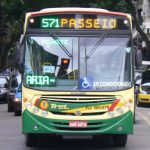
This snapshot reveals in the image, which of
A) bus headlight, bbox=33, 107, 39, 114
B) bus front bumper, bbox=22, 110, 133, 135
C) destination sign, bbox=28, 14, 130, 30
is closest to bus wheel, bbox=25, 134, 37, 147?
bus front bumper, bbox=22, 110, 133, 135

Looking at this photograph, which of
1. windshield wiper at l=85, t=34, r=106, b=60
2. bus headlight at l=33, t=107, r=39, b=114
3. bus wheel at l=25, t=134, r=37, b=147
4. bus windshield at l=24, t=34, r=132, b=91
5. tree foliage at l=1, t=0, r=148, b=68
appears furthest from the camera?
tree foliage at l=1, t=0, r=148, b=68

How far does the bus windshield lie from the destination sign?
245mm

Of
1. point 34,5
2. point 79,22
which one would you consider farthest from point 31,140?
point 34,5

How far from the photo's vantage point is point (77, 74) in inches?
Result: 459

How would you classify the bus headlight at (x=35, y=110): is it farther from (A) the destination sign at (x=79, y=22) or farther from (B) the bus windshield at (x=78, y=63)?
(A) the destination sign at (x=79, y=22)

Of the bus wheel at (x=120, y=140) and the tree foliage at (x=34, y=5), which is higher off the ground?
the tree foliage at (x=34, y=5)

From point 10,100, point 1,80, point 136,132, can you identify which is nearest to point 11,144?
point 136,132

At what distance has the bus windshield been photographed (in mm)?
11641

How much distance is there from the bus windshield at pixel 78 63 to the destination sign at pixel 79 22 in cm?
24

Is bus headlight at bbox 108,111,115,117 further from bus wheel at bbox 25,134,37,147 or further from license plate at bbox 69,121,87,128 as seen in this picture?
bus wheel at bbox 25,134,37,147

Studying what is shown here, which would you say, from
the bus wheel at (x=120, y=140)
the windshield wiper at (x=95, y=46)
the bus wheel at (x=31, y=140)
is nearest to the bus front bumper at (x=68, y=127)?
the bus wheel at (x=31, y=140)

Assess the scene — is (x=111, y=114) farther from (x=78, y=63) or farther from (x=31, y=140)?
(x=31, y=140)

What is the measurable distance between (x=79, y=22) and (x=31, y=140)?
2860 mm

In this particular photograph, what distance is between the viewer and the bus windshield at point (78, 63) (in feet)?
38.2
